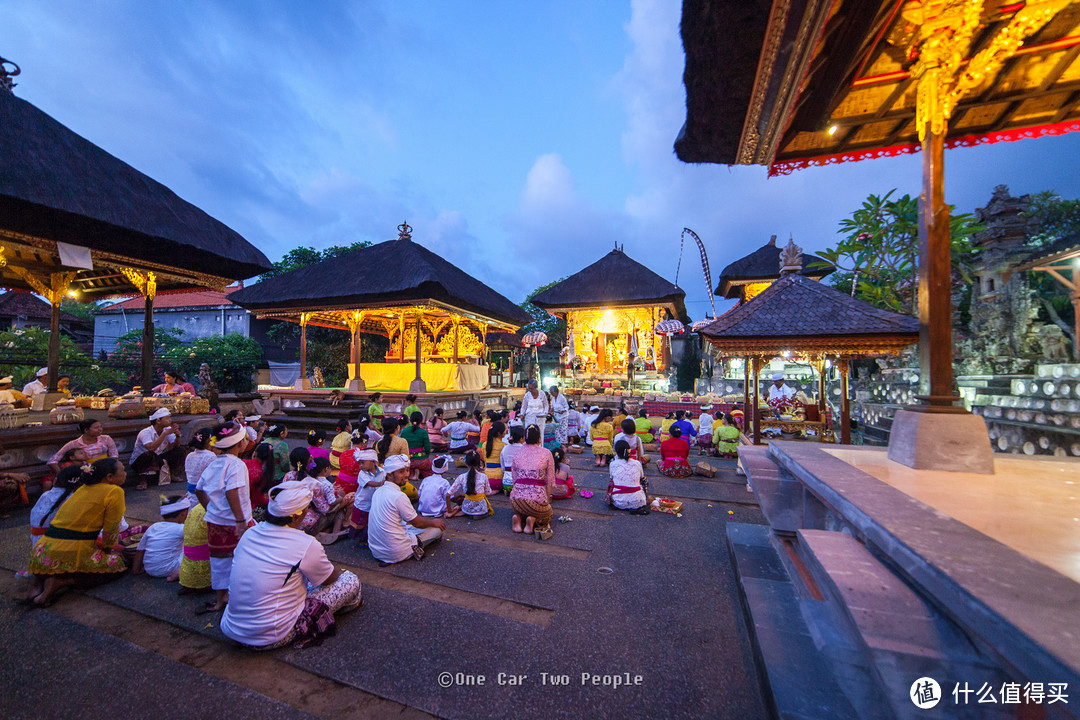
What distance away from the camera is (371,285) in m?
13.2

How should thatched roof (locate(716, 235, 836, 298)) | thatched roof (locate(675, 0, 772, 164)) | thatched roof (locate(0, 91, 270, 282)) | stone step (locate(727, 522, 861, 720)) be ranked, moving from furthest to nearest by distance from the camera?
1. thatched roof (locate(716, 235, 836, 298))
2. thatched roof (locate(0, 91, 270, 282))
3. thatched roof (locate(675, 0, 772, 164))
4. stone step (locate(727, 522, 861, 720))

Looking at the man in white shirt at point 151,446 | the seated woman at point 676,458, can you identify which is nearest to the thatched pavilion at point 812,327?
the seated woman at point 676,458

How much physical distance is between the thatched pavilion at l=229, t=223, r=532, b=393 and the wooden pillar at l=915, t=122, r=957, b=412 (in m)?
11.2

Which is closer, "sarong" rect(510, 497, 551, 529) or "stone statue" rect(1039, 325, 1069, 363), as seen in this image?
"sarong" rect(510, 497, 551, 529)

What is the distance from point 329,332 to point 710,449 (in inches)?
762

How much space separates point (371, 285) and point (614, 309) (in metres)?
10.6

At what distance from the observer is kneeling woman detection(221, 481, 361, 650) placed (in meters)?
2.70

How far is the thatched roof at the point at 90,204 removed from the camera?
652 centimetres

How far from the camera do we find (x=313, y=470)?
178 inches

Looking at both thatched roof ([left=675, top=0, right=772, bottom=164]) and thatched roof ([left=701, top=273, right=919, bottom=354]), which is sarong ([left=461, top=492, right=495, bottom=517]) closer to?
thatched roof ([left=701, top=273, right=919, bottom=354])

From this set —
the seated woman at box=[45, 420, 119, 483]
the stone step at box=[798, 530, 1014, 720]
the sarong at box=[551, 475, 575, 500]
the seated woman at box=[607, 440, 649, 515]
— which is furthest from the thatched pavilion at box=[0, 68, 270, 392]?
the stone step at box=[798, 530, 1014, 720]

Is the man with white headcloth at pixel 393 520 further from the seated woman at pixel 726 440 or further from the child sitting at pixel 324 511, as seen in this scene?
the seated woman at pixel 726 440

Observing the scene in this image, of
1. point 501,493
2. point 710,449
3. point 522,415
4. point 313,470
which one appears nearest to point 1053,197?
point 710,449

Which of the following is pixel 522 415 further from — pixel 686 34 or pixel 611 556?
pixel 686 34
